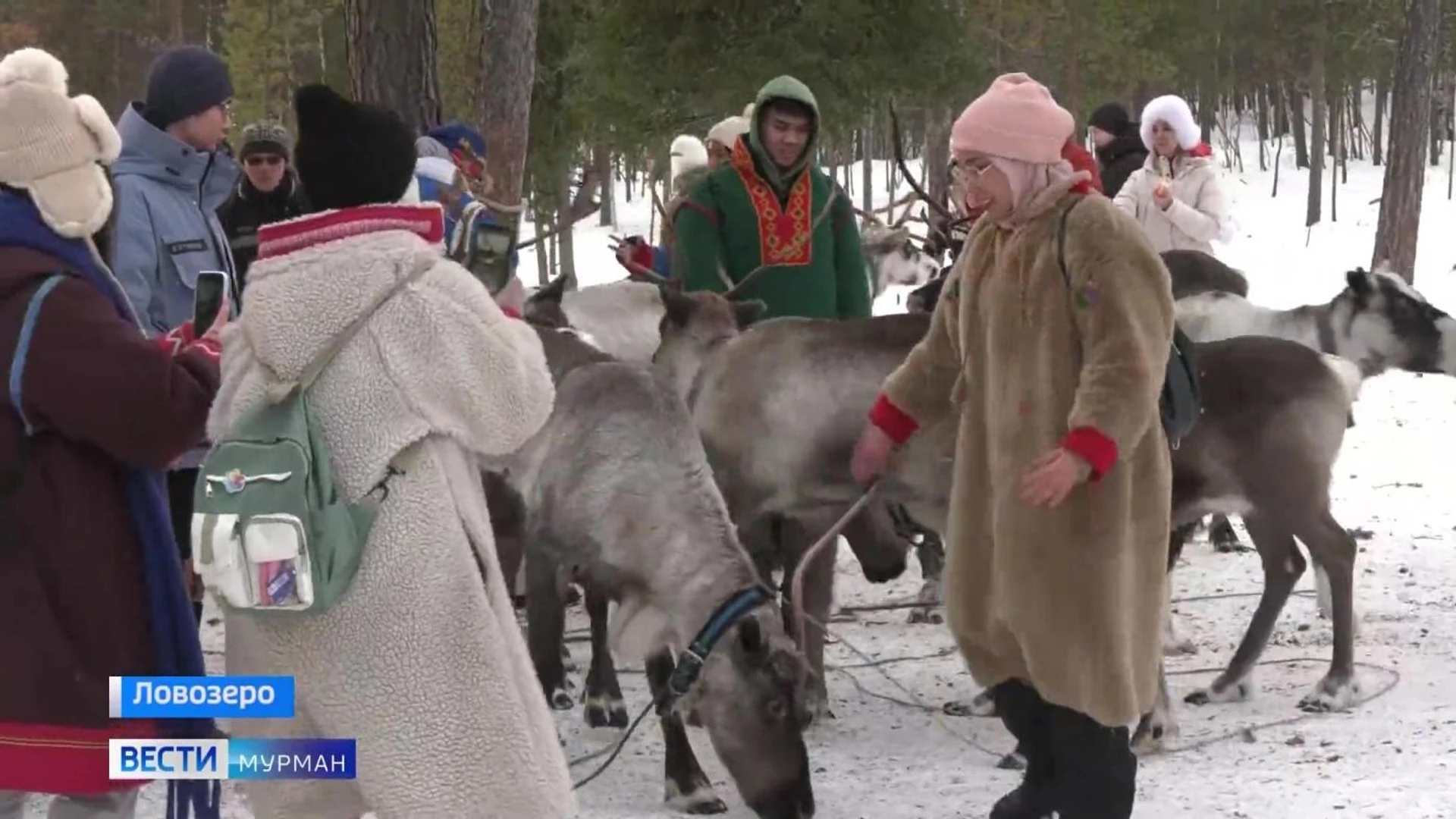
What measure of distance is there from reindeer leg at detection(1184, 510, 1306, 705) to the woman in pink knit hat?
1.99 m

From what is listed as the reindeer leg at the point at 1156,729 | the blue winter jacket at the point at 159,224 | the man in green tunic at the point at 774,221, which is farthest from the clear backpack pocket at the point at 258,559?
the man in green tunic at the point at 774,221

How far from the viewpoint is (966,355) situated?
12.0ft

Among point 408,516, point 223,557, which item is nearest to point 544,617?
point 408,516

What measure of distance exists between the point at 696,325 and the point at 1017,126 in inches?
87.0

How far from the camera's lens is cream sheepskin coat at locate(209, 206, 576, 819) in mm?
2611

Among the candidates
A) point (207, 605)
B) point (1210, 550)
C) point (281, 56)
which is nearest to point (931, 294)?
point (1210, 550)

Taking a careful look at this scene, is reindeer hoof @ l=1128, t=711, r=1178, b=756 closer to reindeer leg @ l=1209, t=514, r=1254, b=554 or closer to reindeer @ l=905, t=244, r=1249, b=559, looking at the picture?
reindeer @ l=905, t=244, r=1249, b=559

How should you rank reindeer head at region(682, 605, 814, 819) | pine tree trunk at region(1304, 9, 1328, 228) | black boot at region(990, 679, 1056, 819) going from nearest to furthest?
black boot at region(990, 679, 1056, 819) < reindeer head at region(682, 605, 814, 819) < pine tree trunk at region(1304, 9, 1328, 228)

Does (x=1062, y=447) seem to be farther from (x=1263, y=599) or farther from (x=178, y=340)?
(x=1263, y=599)

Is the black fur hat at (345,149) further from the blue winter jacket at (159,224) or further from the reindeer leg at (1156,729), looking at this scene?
the reindeer leg at (1156,729)

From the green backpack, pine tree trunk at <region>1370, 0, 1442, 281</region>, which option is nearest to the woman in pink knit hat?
the green backpack

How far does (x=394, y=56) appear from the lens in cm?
740

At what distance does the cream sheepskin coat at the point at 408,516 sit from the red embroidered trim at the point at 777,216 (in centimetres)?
313

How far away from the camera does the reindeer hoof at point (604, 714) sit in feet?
17.5
